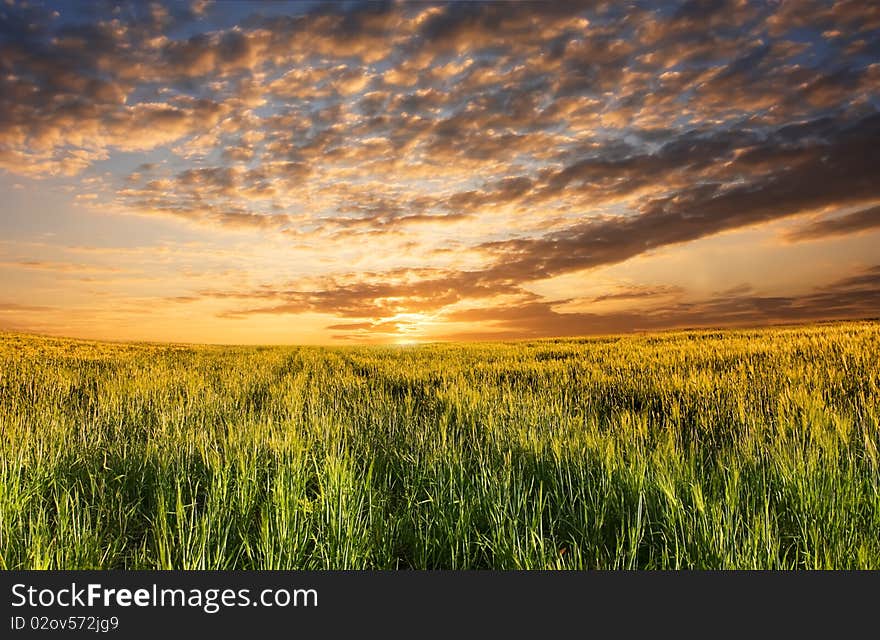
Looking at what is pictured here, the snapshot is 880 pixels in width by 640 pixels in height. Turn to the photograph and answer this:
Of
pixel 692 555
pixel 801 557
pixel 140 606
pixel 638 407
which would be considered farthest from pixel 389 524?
pixel 638 407

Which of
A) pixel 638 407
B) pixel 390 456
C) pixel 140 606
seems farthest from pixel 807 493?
pixel 638 407

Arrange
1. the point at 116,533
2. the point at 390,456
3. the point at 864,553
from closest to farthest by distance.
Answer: the point at 864,553 < the point at 116,533 < the point at 390,456

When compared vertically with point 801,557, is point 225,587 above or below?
above

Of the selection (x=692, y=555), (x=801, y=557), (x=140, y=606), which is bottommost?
(x=801, y=557)

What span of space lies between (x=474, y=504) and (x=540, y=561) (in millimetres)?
978

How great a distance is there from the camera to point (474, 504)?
3.94m

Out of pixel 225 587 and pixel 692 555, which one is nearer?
pixel 225 587

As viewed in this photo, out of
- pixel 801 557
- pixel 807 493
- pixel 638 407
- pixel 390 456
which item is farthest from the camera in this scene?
pixel 638 407

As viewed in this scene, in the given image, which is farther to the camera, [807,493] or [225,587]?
[807,493]

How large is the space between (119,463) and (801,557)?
230 inches

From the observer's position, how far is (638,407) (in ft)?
31.1

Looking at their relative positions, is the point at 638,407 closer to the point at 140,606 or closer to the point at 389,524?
the point at 389,524

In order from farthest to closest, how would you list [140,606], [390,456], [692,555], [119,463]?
[390,456]
[119,463]
[692,555]
[140,606]

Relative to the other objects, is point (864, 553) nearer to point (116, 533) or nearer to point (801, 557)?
point (801, 557)
